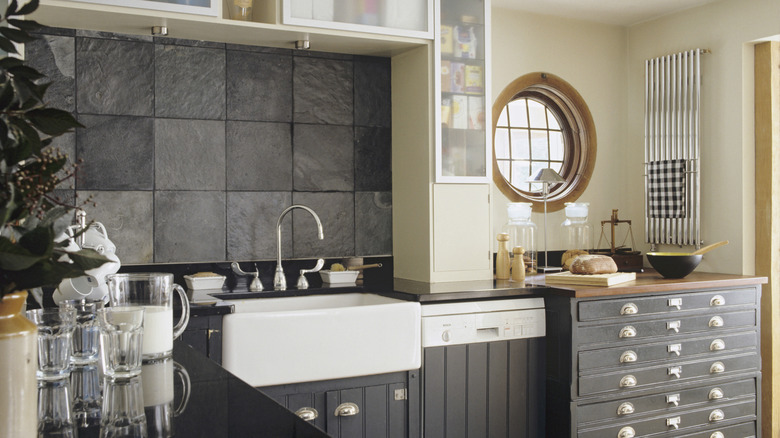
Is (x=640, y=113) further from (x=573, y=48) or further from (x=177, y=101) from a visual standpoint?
(x=177, y=101)

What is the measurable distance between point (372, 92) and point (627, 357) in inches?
76.3

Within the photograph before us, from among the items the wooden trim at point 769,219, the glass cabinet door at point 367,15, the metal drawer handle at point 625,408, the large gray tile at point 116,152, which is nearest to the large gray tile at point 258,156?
the large gray tile at point 116,152

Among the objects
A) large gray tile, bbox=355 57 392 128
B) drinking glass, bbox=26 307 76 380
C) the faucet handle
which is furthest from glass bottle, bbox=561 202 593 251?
drinking glass, bbox=26 307 76 380

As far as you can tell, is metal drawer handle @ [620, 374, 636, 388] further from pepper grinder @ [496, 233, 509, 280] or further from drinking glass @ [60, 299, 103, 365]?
drinking glass @ [60, 299, 103, 365]

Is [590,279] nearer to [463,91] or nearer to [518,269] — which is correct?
[518,269]

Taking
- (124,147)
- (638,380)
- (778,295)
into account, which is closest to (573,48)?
(778,295)

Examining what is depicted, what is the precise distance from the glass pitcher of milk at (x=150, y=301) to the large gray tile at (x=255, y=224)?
7.34ft

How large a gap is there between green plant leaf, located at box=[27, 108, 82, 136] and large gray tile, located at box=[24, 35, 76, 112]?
109 inches

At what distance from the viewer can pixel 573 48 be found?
4801 mm

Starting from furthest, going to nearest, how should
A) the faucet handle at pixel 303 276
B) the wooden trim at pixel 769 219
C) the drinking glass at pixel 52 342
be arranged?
1. the wooden trim at pixel 769 219
2. the faucet handle at pixel 303 276
3. the drinking glass at pixel 52 342

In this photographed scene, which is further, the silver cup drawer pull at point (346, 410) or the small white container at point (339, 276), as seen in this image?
the small white container at point (339, 276)

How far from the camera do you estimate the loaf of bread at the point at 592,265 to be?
377cm

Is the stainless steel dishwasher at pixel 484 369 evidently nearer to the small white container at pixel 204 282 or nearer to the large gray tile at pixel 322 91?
the small white container at pixel 204 282

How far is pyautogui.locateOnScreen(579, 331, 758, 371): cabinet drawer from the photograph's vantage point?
3.48 metres
